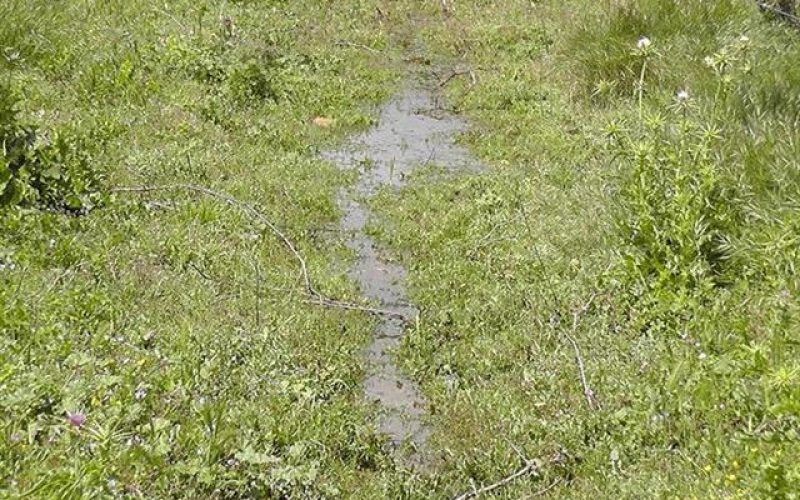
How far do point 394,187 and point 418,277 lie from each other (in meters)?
1.47

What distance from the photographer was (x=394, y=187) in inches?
272

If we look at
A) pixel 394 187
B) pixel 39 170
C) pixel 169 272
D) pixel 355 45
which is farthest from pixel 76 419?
pixel 355 45

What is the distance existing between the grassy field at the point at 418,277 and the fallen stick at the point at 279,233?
6 centimetres

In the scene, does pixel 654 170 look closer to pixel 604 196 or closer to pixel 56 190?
pixel 604 196

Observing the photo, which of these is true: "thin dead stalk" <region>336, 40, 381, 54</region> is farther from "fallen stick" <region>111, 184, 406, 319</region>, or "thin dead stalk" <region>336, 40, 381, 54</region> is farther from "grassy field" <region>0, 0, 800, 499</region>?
"fallen stick" <region>111, 184, 406, 319</region>

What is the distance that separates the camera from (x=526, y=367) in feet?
15.0

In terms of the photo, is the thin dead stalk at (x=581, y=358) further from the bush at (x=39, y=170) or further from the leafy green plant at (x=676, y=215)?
the bush at (x=39, y=170)

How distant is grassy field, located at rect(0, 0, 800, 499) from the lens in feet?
11.8

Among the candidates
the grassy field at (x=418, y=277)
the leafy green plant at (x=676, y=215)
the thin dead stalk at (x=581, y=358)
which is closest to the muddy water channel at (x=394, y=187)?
the grassy field at (x=418, y=277)

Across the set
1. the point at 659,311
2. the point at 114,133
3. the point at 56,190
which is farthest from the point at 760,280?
the point at 114,133

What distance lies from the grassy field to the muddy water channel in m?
0.12

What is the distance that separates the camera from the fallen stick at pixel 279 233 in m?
5.21

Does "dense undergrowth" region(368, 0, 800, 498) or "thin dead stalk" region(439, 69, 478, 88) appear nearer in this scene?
"dense undergrowth" region(368, 0, 800, 498)

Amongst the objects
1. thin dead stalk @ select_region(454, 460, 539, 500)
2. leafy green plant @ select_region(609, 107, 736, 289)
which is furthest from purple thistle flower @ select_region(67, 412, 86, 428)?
leafy green plant @ select_region(609, 107, 736, 289)
